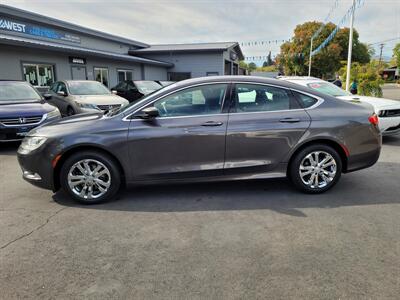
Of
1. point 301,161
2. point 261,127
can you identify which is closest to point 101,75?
point 261,127

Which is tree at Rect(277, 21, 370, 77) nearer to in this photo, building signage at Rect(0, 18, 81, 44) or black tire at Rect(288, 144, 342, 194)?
building signage at Rect(0, 18, 81, 44)

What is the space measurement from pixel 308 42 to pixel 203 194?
171ft

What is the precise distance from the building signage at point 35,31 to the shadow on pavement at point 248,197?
46.1 ft

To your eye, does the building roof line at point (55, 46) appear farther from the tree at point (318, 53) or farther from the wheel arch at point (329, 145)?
the tree at point (318, 53)

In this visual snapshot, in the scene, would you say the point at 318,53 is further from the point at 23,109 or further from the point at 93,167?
the point at 93,167

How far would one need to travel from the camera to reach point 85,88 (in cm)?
1112

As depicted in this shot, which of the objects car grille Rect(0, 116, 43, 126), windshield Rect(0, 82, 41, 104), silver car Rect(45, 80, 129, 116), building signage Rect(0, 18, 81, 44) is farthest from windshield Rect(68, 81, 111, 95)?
building signage Rect(0, 18, 81, 44)

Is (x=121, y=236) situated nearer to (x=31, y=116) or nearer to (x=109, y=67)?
(x=31, y=116)

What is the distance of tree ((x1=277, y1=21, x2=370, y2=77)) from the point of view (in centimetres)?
4909

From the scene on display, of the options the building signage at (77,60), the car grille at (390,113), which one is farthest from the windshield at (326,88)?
the building signage at (77,60)

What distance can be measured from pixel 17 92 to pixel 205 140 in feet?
22.3

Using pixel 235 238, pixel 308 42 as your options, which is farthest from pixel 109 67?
pixel 308 42

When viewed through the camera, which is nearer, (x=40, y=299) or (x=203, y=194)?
(x=40, y=299)

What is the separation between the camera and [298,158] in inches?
170
